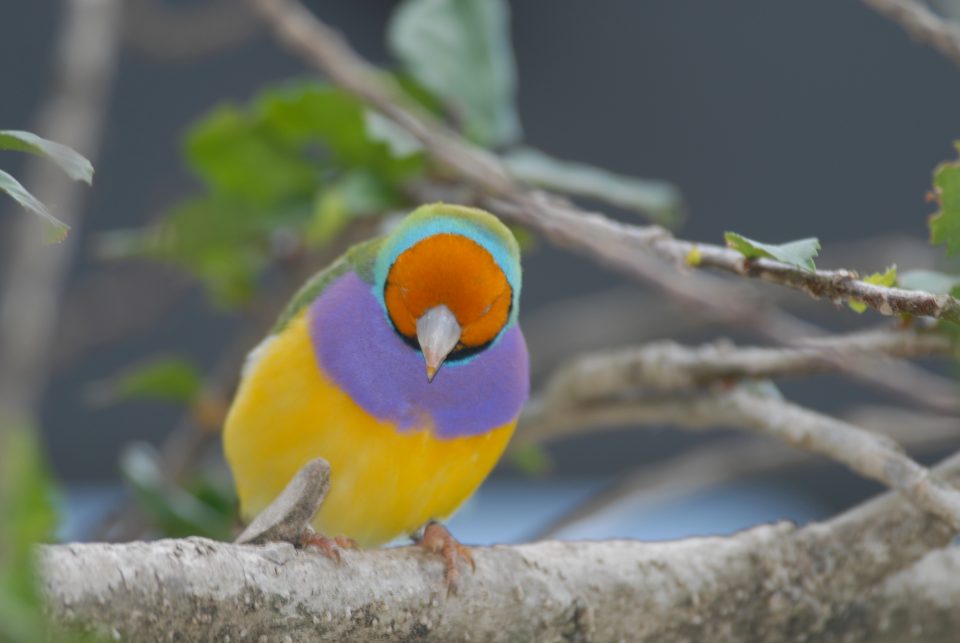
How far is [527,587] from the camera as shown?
1.24m

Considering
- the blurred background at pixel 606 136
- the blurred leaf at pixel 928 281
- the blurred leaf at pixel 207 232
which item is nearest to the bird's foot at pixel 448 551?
the blurred leaf at pixel 928 281

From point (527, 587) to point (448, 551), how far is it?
9 cm

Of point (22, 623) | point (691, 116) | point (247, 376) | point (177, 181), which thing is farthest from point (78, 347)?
point (22, 623)

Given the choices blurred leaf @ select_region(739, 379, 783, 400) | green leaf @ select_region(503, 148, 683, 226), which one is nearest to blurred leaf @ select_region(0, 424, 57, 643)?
blurred leaf @ select_region(739, 379, 783, 400)

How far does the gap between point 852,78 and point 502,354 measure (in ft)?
6.60

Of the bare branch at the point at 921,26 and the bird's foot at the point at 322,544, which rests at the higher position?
the bare branch at the point at 921,26

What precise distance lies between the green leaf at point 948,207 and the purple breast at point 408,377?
1.60 feet

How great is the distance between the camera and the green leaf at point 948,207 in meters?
1.10

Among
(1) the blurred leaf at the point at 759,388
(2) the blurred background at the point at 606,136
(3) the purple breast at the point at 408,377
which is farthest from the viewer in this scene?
(2) the blurred background at the point at 606,136

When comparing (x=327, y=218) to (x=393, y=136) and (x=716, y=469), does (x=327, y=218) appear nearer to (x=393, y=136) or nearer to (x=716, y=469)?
(x=393, y=136)

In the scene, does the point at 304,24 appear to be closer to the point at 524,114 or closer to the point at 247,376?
the point at 247,376

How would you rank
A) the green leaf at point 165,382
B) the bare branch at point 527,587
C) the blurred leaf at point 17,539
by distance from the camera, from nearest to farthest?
1. the blurred leaf at point 17,539
2. the bare branch at point 527,587
3. the green leaf at point 165,382

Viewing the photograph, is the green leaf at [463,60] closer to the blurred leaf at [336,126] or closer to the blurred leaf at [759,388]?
the blurred leaf at [336,126]

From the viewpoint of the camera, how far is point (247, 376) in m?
1.54
